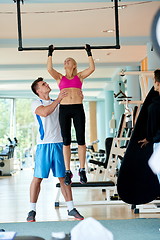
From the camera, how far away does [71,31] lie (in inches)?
340

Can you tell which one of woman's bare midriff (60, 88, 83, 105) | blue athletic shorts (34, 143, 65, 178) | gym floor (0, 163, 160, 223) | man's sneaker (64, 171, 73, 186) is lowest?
gym floor (0, 163, 160, 223)

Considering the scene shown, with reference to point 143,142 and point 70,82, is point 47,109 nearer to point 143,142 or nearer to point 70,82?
point 70,82

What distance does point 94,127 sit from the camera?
75.1ft

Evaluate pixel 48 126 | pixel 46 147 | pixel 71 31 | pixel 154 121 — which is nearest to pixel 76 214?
pixel 46 147

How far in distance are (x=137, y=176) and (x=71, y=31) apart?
4.73 metres

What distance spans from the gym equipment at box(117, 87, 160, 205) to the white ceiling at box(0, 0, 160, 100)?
2.02 metres

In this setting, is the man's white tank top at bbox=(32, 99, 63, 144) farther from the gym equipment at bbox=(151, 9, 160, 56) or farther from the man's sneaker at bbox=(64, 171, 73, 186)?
the gym equipment at bbox=(151, 9, 160, 56)

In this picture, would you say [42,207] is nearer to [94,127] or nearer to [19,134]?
[19,134]

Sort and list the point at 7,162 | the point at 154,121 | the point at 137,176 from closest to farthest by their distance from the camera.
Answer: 1. the point at 154,121
2. the point at 137,176
3. the point at 7,162

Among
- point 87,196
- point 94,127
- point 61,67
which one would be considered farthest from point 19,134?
point 87,196

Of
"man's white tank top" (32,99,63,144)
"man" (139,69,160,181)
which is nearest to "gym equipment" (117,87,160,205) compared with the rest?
"man" (139,69,160,181)

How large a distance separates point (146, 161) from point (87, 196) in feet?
11.0

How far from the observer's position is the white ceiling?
7.04 metres

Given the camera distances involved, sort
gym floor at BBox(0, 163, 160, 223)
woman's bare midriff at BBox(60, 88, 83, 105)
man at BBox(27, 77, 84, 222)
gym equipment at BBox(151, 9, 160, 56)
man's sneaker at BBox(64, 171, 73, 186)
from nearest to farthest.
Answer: gym equipment at BBox(151, 9, 160, 56)
woman's bare midriff at BBox(60, 88, 83, 105)
man's sneaker at BBox(64, 171, 73, 186)
man at BBox(27, 77, 84, 222)
gym floor at BBox(0, 163, 160, 223)
